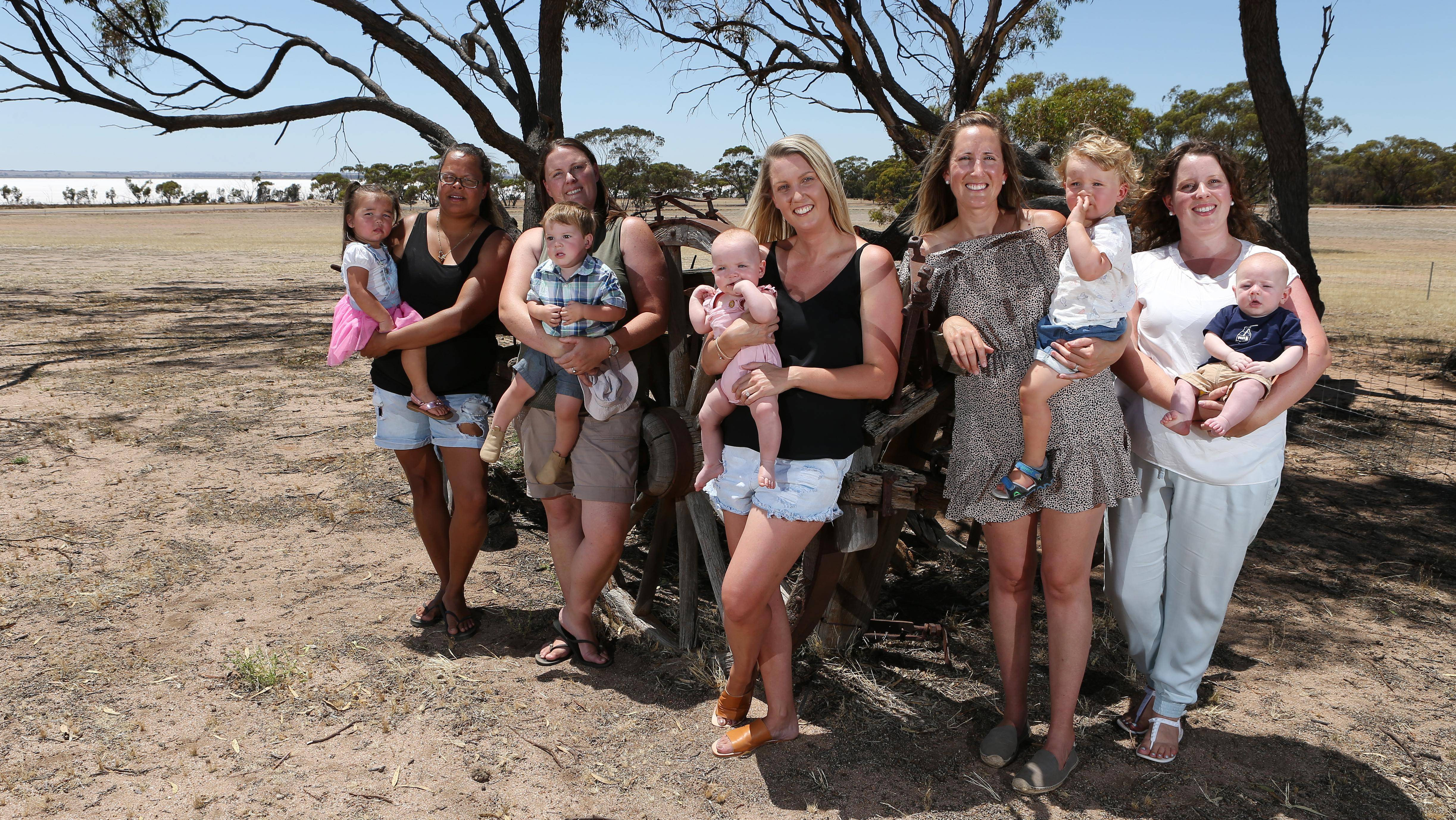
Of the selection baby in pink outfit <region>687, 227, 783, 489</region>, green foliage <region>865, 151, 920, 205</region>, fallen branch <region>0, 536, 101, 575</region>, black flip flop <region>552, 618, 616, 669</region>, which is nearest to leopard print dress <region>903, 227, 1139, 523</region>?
baby in pink outfit <region>687, 227, 783, 489</region>

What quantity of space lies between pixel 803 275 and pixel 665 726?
1685 mm

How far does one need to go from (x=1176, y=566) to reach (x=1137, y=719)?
617 millimetres

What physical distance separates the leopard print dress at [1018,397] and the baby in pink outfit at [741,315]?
21.9 inches

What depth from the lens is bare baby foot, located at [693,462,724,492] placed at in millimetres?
2900

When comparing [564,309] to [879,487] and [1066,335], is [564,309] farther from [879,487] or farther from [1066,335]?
[1066,335]

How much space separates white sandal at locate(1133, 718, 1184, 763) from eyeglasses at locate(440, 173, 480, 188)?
10.1 ft

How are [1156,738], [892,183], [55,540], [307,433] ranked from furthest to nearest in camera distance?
1. [892,183]
2. [307,433]
3. [55,540]
4. [1156,738]

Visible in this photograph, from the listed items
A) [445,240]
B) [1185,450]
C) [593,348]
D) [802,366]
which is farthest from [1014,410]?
[445,240]

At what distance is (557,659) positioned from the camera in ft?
12.4

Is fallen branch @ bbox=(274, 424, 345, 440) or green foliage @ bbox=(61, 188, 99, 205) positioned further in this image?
green foliage @ bbox=(61, 188, 99, 205)

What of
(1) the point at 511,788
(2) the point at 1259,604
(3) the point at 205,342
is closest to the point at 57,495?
(1) the point at 511,788

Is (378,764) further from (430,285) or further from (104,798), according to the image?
(430,285)

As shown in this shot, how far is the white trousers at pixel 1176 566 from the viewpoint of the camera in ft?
9.36

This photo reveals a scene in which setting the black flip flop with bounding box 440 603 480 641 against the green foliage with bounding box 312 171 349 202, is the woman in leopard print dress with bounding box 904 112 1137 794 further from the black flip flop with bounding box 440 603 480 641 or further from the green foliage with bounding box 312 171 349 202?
the green foliage with bounding box 312 171 349 202
